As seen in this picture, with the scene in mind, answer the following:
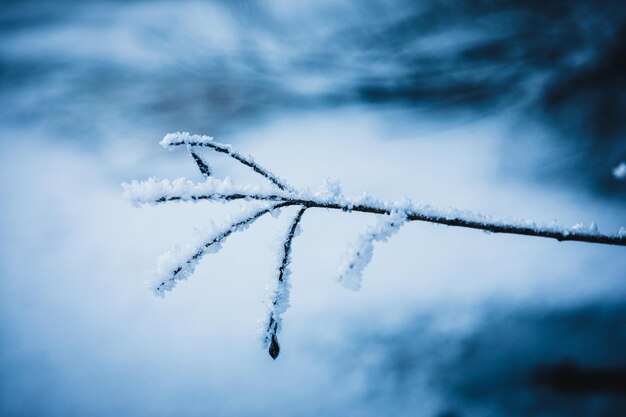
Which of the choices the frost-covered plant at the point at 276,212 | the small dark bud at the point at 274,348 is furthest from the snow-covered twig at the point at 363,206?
the small dark bud at the point at 274,348

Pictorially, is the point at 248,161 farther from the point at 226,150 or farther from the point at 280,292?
the point at 280,292

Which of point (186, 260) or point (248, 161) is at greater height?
point (248, 161)

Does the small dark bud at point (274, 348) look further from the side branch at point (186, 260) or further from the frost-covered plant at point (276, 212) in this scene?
the side branch at point (186, 260)

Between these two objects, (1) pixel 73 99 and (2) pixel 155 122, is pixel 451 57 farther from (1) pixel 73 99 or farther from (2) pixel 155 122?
(1) pixel 73 99

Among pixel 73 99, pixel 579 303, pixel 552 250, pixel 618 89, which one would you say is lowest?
pixel 579 303

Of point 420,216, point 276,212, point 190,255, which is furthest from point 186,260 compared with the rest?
point 420,216

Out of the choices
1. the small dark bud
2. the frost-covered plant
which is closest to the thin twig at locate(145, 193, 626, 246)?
the frost-covered plant

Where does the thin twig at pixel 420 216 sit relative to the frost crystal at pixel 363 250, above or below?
above

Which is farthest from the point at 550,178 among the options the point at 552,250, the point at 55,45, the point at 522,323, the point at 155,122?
the point at 55,45
